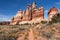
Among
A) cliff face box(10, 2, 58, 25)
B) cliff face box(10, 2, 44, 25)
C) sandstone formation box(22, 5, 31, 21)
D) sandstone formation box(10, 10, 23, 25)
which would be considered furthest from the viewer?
sandstone formation box(10, 10, 23, 25)

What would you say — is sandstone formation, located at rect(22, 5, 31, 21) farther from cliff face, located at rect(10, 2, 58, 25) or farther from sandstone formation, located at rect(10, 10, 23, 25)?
sandstone formation, located at rect(10, 10, 23, 25)

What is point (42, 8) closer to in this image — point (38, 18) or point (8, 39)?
point (38, 18)

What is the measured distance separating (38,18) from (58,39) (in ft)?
263

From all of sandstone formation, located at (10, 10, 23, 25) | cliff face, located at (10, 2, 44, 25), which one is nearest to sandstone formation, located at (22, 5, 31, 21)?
cliff face, located at (10, 2, 44, 25)

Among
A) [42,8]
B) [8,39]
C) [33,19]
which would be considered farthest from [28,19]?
[8,39]

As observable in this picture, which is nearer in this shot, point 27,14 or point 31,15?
point 31,15

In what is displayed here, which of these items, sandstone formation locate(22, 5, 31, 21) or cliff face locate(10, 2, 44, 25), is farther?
sandstone formation locate(22, 5, 31, 21)

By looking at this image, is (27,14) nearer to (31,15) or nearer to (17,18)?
(31,15)

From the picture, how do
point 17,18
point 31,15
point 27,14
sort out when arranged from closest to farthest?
point 31,15
point 27,14
point 17,18

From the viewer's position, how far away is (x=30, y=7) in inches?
4505

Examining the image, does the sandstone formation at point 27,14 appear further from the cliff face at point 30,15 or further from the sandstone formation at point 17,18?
the sandstone formation at point 17,18

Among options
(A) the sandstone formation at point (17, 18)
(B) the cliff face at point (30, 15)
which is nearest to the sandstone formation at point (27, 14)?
(B) the cliff face at point (30, 15)

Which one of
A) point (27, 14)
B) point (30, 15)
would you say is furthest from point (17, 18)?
point (30, 15)

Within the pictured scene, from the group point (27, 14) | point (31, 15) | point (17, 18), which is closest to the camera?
point (31, 15)
